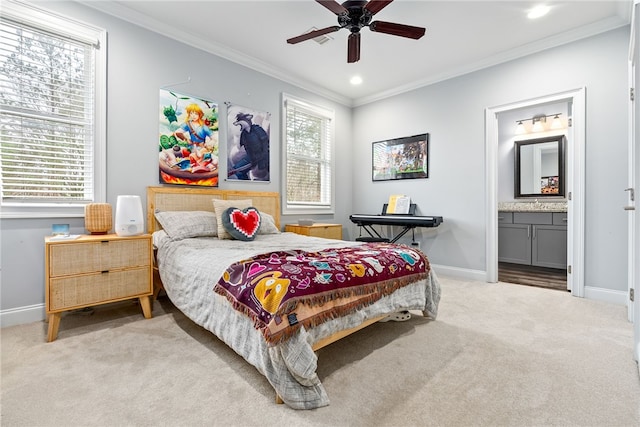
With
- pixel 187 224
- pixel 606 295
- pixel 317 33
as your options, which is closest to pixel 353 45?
pixel 317 33

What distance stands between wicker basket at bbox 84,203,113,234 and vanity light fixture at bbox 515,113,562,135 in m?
5.95

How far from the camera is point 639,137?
170 centimetres

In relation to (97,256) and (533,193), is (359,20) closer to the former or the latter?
(97,256)

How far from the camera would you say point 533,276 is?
411 cm

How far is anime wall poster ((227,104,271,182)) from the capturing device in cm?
→ 369

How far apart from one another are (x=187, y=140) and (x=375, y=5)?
2270 millimetres

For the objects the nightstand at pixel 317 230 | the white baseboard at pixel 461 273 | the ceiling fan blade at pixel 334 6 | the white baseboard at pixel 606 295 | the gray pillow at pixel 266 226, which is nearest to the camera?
the ceiling fan blade at pixel 334 6

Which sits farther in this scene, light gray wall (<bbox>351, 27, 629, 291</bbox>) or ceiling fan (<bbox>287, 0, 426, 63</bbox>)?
light gray wall (<bbox>351, 27, 629, 291</bbox>)

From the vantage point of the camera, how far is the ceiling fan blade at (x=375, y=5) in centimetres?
217

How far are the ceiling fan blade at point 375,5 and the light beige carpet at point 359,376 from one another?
243cm

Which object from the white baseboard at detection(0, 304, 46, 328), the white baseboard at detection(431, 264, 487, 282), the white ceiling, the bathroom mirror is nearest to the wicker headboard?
the white baseboard at detection(0, 304, 46, 328)

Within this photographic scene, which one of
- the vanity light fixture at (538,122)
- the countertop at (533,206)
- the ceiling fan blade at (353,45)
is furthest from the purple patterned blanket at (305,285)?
the vanity light fixture at (538,122)

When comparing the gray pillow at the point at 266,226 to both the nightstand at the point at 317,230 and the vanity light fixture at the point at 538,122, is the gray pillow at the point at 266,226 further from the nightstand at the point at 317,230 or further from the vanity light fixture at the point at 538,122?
the vanity light fixture at the point at 538,122

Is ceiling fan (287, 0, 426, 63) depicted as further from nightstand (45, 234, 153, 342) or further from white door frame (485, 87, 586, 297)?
nightstand (45, 234, 153, 342)
